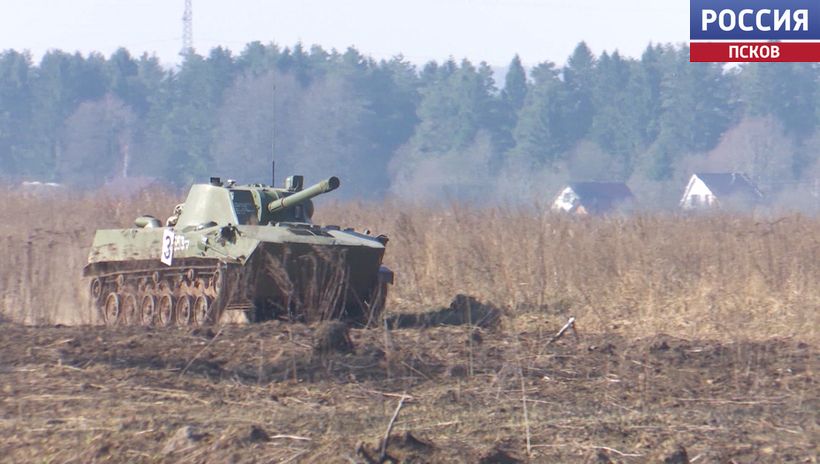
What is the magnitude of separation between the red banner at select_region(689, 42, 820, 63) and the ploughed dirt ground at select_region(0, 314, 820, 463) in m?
5.25

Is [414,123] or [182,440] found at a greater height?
[414,123]

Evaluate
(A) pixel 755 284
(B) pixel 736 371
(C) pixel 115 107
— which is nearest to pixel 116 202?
(A) pixel 755 284

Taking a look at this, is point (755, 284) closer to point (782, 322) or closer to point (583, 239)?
point (782, 322)

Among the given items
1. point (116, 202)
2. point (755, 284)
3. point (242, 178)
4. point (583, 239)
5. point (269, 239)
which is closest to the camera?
point (269, 239)

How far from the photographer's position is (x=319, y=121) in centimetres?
3728

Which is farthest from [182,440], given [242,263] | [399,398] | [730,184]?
[730,184]

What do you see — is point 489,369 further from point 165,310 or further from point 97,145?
point 97,145

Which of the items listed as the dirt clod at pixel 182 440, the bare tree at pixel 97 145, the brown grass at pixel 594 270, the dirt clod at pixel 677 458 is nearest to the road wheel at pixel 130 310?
the brown grass at pixel 594 270

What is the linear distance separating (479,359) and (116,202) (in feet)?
50.9

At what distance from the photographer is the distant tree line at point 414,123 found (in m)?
36.6

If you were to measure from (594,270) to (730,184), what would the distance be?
19256mm

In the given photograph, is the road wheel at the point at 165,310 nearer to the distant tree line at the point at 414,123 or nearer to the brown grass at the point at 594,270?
the brown grass at the point at 594,270

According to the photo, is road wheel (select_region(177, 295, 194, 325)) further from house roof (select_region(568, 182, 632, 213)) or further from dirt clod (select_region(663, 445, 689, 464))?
house roof (select_region(568, 182, 632, 213))

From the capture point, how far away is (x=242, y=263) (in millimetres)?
12188
